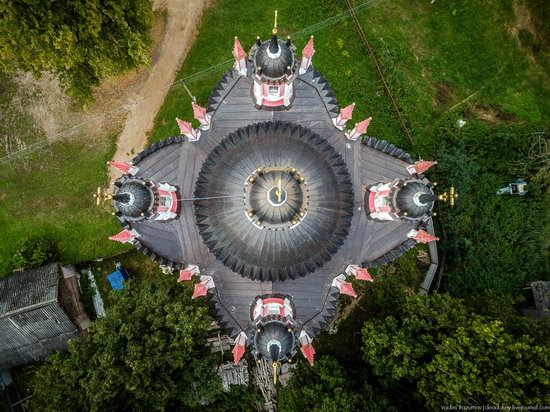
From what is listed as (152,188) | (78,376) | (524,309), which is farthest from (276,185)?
(524,309)

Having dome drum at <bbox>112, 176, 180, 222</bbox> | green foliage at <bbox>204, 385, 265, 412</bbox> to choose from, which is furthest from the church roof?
green foliage at <bbox>204, 385, 265, 412</bbox>

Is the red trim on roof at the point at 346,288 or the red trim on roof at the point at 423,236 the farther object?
the red trim on roof at the point at 346,288

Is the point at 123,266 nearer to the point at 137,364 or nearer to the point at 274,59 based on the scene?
the point at 137,364

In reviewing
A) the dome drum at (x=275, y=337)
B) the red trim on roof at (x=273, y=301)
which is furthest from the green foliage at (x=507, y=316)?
the dome drum at (x=275, y=337)

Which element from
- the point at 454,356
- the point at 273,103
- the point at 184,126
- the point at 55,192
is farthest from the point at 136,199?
the point at 454,356

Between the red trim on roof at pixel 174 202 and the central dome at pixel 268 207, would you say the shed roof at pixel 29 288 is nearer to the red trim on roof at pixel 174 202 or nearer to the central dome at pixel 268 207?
Answer: the red trim on roof at pixel 174 202

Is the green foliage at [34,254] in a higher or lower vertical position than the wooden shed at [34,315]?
higher

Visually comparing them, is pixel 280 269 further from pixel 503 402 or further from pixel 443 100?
pixel 443 100

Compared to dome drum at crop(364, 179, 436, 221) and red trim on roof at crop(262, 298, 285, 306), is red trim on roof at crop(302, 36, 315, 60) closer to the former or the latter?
dome drum at crop(364, 179, 436, 221)


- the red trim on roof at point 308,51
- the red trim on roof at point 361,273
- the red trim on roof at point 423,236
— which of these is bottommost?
the red trim on roof at point 361,273

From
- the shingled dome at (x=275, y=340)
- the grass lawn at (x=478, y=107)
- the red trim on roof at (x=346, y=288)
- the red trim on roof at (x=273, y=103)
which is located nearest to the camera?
the shingled dome at (x=275, y=340)
